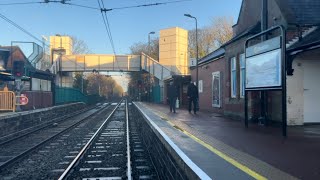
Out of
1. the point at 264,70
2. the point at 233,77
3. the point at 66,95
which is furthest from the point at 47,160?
the point at 66,95

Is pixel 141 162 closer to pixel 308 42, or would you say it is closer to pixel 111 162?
pixel 111 162

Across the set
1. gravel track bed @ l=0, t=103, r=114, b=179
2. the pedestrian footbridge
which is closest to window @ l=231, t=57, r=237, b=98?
gravel track bed @ l=0, t=103, r=114, b=179

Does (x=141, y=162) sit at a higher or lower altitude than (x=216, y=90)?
lower

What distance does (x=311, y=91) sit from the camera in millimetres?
13289

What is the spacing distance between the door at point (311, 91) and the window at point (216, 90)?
8953 millimetres

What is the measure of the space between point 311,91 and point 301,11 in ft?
9.05

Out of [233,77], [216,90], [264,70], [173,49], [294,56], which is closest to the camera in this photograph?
[264,70]

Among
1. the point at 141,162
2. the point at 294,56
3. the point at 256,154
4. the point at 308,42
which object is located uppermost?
the point at 308,42

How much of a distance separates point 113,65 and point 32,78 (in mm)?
22771

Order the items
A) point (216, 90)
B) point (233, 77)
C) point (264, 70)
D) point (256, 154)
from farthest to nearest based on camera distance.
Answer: point (216, 90)
point (233, 77)
point (264, 70)
point (256, 154)

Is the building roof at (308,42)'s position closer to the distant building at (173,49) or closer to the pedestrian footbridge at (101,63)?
the pedestrian footbridge at (101,63)

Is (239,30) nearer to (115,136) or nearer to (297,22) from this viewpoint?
(297,22)

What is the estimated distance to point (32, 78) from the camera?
1232 inches

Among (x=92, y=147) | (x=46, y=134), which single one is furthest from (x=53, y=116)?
(x=92, y=147)
